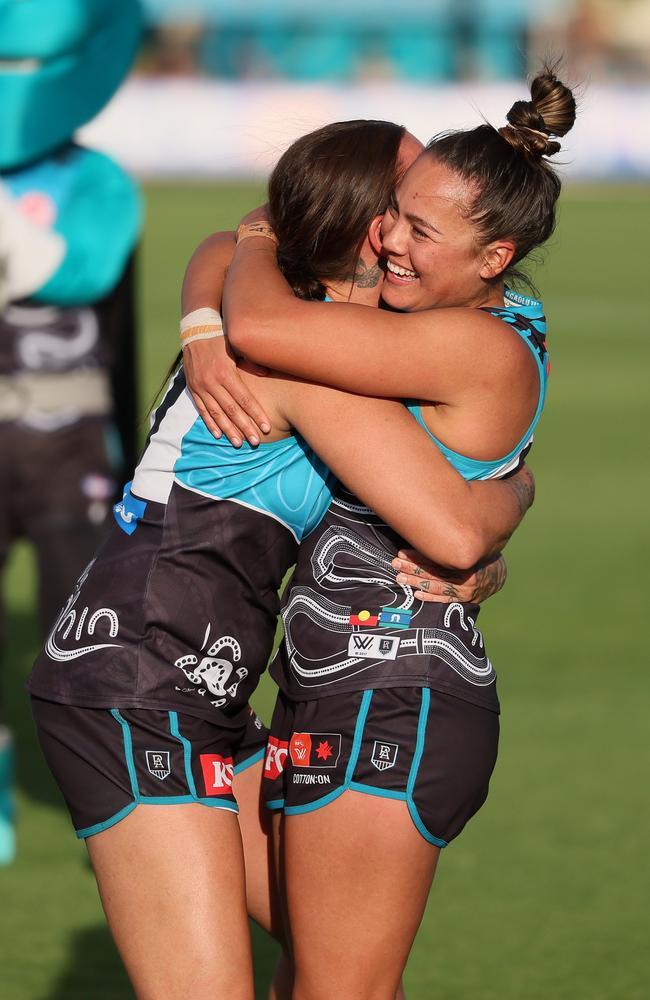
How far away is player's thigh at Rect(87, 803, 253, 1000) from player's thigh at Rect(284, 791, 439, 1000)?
13cm

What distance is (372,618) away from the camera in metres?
2.74

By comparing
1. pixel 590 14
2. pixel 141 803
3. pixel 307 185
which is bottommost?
pixel 590 14

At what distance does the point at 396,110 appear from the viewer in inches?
1222

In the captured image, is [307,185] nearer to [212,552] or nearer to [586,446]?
[212,552]

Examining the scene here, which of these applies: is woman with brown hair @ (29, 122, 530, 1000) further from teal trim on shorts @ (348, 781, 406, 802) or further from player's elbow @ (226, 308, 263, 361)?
teal trim on shorts @ (348, 781, 406, 802)

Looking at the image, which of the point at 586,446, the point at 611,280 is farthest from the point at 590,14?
the point at 586,446

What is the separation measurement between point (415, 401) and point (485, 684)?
21.1 inches

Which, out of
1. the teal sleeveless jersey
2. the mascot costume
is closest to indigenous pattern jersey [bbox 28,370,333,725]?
the teal sleeveless jersey

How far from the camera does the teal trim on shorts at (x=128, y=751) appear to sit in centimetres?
272

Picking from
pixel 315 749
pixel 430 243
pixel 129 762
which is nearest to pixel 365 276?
pixel 430 243

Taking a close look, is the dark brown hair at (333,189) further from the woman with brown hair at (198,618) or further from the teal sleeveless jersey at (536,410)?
the teal sleeveless jersey at (536,410)

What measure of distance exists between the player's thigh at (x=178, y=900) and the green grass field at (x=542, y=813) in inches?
59.1

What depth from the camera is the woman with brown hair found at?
8.74ft

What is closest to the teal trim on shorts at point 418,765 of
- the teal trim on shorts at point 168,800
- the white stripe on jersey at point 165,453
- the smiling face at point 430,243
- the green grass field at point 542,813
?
the teal trim on shorts at point 168,800
